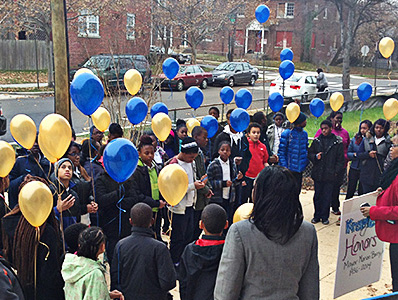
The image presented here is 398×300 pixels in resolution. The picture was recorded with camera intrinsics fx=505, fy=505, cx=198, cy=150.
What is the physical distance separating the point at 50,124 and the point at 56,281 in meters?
1.34

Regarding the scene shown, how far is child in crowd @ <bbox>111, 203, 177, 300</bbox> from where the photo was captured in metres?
3.80

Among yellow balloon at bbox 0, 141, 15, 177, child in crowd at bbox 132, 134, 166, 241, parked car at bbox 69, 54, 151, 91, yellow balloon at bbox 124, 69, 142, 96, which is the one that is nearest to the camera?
yellow balloon at bbox 0, 141, 15, 177

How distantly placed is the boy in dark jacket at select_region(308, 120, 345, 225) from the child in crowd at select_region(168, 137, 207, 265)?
2510mm

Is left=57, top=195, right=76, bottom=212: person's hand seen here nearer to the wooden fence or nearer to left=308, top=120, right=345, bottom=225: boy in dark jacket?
left=308, top=120, right=345, bottom=225: boy in dark jacket

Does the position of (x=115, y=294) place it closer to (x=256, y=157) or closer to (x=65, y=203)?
(x=65, y=203)

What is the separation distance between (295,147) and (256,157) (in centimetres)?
80

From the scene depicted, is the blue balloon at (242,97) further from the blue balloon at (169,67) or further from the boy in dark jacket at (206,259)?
the boy in dark jacket at (206,259)

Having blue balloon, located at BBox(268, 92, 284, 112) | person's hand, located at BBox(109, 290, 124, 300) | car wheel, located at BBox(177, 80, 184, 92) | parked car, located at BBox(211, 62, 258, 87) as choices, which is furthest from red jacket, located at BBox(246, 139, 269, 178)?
parked car, located at BBox(211, 62, 258, 87)

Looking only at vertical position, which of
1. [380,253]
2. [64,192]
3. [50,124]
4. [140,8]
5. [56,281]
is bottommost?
[380,253]

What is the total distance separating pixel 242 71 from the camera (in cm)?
2797

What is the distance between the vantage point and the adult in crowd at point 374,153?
7453 mm

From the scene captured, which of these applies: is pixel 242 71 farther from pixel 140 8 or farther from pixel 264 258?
pixel 264 258

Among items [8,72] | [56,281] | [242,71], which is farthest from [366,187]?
[8,72]

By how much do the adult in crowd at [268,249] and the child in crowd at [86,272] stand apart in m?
1.09
